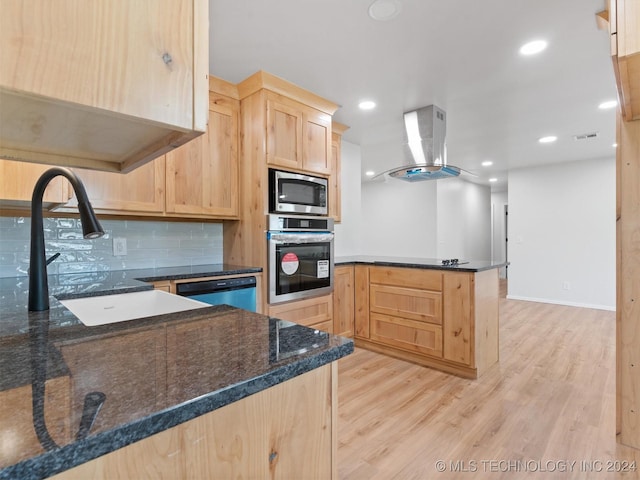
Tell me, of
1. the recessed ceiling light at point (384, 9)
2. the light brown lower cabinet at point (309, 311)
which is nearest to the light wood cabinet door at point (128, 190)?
the light brown lower cabinet at point (309, 311)

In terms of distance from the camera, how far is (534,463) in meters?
1.67

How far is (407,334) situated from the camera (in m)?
3.05

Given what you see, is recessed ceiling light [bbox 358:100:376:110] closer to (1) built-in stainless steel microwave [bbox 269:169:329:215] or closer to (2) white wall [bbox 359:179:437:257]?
(1) built-in stainless steel microwave [bbox 269:169:329:215]

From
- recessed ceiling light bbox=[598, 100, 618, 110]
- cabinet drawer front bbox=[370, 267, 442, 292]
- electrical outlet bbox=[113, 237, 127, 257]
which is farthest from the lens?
recessed ceiling light bbox=[598, 100, 618, 110]

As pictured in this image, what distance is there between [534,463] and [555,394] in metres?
0.93

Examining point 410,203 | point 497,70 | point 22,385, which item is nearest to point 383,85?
point 497,70

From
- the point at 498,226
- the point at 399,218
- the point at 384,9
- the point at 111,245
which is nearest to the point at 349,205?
the point at 384,9

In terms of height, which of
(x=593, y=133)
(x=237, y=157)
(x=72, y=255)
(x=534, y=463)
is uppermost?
(x=593, y=133)

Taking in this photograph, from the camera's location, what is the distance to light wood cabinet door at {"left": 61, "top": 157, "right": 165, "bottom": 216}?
2.08 metres

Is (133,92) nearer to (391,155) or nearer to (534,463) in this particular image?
(534,463)

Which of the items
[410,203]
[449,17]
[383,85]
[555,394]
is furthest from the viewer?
[410,203]

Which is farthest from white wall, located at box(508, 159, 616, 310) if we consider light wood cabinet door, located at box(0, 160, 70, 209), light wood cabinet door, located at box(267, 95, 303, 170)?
light wood cabinet door, located at box(0, 160, 70, 209)

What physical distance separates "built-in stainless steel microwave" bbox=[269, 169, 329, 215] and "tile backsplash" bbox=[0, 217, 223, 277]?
2.39ft

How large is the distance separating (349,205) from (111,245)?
2612 mm
